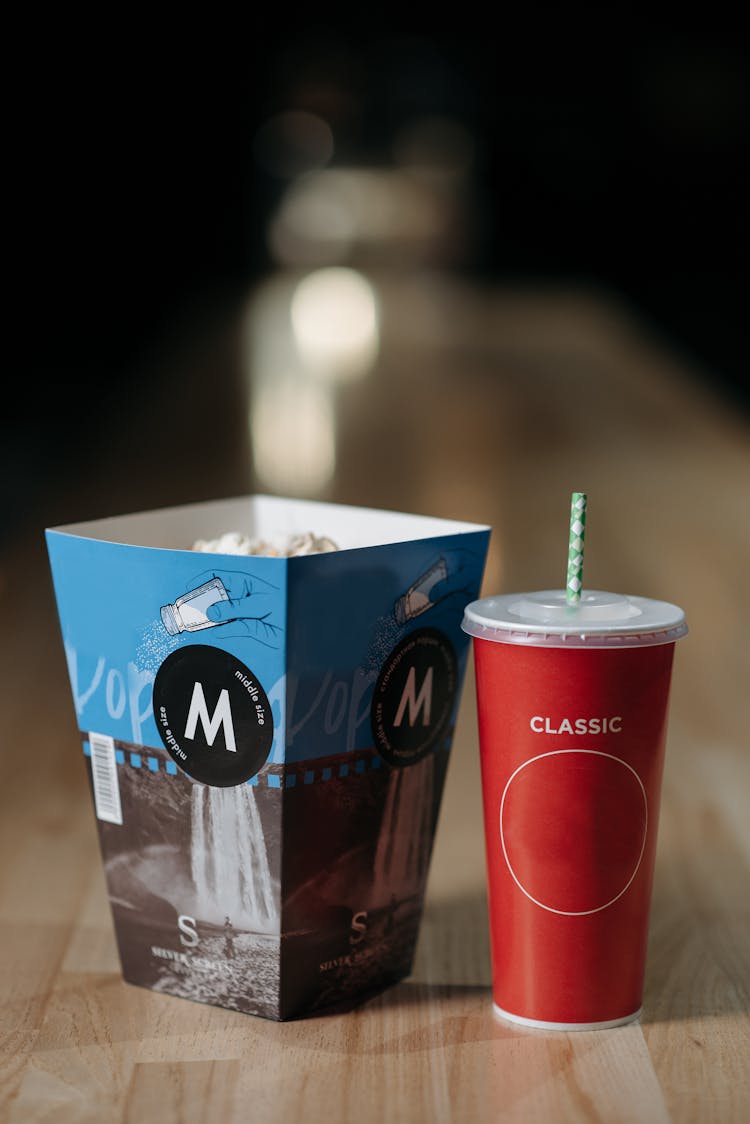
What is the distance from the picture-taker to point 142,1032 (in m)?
0.91

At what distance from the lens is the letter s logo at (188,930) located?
932 millimetres

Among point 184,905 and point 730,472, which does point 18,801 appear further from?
point 730,472

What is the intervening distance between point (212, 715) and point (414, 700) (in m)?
0.14

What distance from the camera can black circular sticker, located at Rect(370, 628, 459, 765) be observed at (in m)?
0.92

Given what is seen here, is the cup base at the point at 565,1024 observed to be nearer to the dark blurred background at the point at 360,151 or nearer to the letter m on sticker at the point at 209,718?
the letter m on sticker at the point at 209,718

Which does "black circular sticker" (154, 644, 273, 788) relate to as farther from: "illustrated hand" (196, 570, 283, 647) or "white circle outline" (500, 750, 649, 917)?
"white circle outline" (500, 750, 649, 917)

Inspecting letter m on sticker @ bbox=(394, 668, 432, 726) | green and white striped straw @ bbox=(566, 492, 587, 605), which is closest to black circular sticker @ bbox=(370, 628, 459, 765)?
letter m on sticker @ bbox=(394, 668, 432, 726)

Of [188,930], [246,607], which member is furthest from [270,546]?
[188,930]

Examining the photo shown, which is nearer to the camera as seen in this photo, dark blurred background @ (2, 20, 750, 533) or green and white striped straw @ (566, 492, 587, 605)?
green and white striped straw @ (566, 492, 587, 605)

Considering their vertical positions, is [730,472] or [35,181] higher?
[35,181]

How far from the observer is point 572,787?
871mm

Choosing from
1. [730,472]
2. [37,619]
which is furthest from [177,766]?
[730,472]

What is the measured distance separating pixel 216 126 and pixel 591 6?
4.17m

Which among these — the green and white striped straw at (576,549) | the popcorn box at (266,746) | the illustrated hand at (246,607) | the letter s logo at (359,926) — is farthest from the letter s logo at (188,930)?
the green and white striped straw at (576,549)
